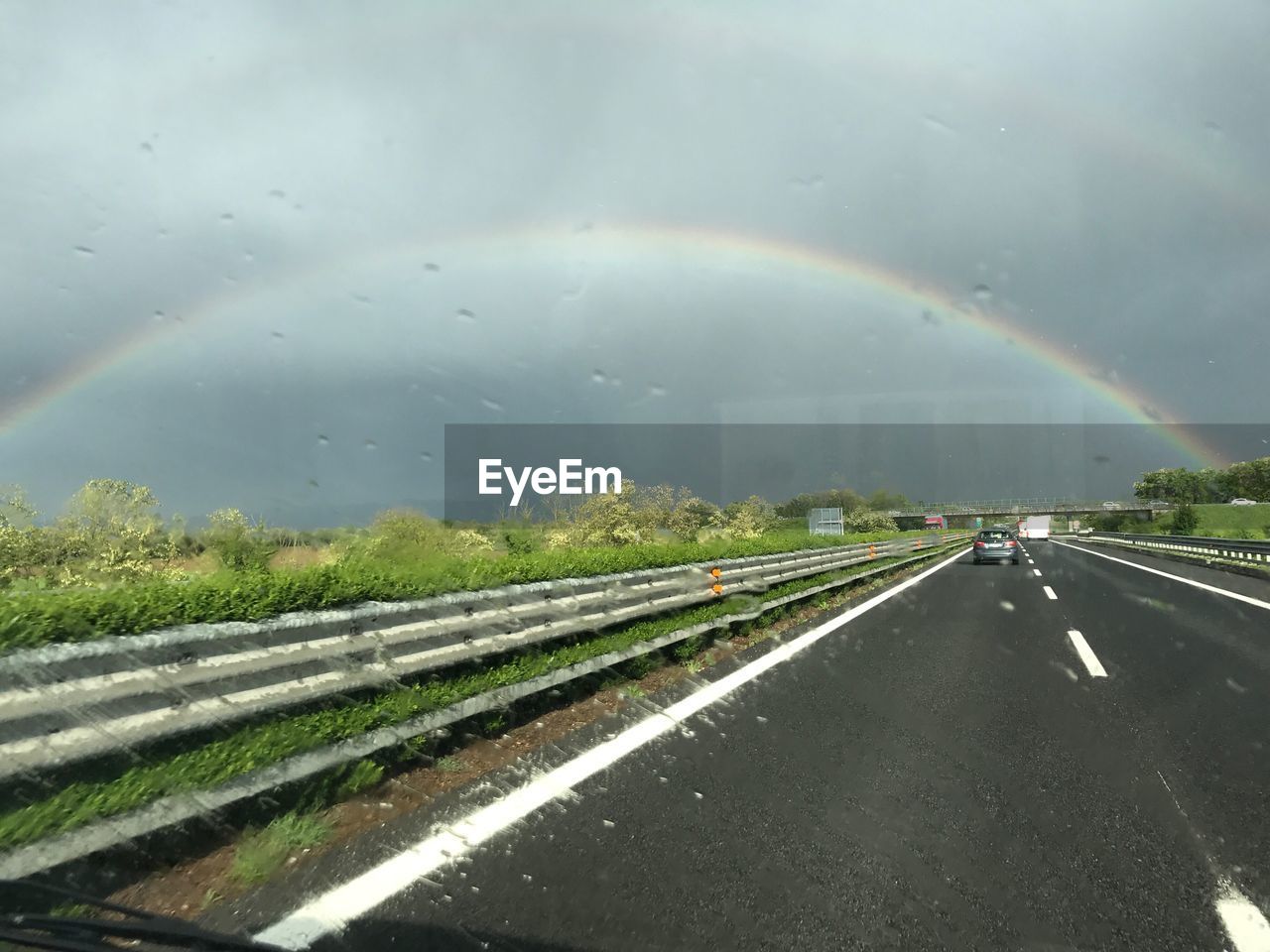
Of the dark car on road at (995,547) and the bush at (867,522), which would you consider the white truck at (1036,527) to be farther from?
the dark car on road at (995,547)

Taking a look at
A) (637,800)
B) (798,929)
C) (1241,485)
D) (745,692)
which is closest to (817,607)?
(745,692)

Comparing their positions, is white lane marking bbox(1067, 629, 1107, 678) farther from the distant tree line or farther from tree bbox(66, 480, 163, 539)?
the distant tree line

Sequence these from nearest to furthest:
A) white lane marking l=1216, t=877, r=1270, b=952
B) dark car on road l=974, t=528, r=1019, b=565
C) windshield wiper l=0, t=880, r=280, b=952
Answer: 1. windshield wiper l=0, t=880, r=280, b=952
2. white lane marking l=1216, t=877, r=1270, b=952
3. dark car on road l=974, t=528, r=1019, b=565

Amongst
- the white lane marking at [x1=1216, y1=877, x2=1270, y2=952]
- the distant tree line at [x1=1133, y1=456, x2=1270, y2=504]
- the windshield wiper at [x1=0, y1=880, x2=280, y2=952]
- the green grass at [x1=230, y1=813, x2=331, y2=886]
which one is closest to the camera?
the windshield wiper at [x1=0, y1=880, x2=280, y2=952]

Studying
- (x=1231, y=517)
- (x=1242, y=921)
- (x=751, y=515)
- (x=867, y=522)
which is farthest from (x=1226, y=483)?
(x=1242, y=921)

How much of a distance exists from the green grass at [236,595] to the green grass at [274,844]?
100 cm

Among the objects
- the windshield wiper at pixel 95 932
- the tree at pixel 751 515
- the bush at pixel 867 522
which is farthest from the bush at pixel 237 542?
the bush at pixel 867 522

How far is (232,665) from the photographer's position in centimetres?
370

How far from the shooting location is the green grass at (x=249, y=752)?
3.08 m

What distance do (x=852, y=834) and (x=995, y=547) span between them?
1229 inches

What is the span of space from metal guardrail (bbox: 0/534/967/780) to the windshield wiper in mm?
707

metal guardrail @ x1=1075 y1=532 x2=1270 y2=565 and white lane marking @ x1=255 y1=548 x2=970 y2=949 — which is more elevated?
white lane marking @ x1=255 y1=548 x2=970 y2=949

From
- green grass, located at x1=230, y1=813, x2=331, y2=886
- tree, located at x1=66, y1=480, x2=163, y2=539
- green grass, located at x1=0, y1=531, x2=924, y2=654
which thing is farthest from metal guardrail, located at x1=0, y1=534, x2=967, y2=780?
tree, located at x1=66, y1=480, x2=163, y2=539

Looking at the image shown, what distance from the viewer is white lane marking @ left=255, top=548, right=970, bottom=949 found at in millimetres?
2947
